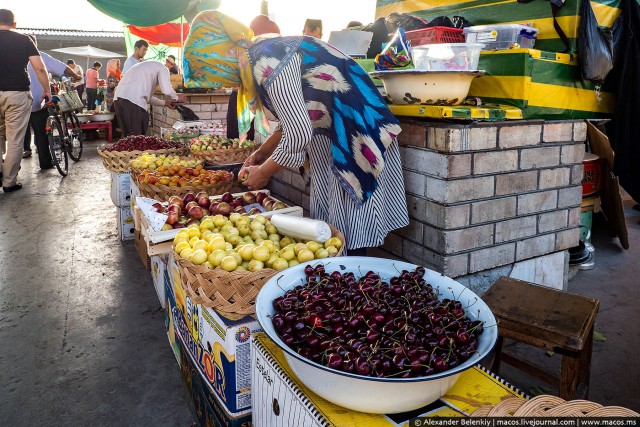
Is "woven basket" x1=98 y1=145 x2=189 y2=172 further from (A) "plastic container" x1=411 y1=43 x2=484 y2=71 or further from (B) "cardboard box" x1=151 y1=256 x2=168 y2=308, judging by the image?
(A) "plastic container" x1=411 y1=43 x2=484 y2=71

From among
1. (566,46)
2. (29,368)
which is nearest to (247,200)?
(29,368)

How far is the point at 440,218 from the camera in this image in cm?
261

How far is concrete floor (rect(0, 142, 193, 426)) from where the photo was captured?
2.51m

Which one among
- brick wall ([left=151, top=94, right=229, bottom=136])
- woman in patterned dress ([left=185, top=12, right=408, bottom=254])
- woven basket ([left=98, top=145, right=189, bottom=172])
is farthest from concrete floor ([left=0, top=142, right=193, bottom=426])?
brick wall ([left=151, top=94, right=229, bottom=136])

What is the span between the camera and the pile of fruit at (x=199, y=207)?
9.06ft

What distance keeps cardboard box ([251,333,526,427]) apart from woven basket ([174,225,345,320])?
188 millimetres

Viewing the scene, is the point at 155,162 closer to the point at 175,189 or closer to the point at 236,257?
the point at 175,189

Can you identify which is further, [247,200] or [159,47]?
[159,47]

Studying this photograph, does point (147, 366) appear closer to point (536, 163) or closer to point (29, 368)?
point (29, 368)

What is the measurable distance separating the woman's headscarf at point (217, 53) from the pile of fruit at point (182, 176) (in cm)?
136

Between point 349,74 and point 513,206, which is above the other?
point 349,74

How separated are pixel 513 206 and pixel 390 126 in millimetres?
922

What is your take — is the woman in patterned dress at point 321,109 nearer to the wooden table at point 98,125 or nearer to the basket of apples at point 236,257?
the basket of apples at point 236,257

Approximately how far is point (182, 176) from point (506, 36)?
2.47m
